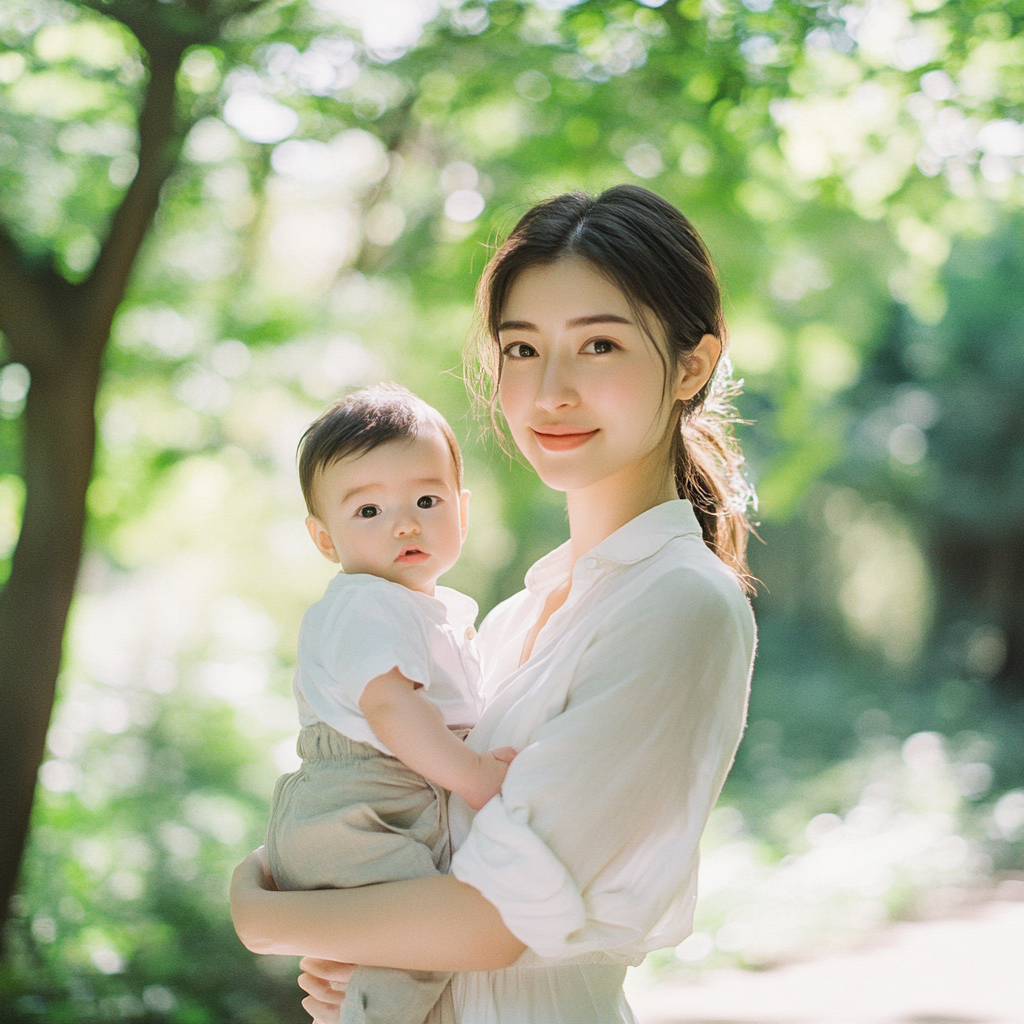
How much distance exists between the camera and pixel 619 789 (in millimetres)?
1241

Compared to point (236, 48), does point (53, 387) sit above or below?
below

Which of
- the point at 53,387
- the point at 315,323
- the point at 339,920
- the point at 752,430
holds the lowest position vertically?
the point at 339,920

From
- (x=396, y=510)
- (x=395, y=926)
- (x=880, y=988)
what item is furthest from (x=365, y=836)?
(x=880, y=988)

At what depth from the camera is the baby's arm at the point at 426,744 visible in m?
1.37

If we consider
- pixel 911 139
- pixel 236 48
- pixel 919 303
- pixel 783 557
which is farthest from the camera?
pixel 783 557

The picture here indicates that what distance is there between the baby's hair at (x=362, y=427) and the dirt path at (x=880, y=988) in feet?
10.8

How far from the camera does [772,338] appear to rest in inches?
230

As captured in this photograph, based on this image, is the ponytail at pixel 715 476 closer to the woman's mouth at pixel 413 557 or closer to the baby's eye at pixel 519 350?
the baby's eye at pixel 519 350

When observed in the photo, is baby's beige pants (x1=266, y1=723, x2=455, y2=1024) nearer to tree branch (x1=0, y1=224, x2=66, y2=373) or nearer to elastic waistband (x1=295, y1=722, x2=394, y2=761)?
elastic waistband (x1=295, y1=722, x2=394, y2=761)

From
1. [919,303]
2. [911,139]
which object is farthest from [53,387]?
[919,303]

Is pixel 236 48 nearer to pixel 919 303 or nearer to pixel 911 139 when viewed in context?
pixel 911 139

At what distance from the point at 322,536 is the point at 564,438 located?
43cm

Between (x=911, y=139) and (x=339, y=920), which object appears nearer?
(x=339, y=920)

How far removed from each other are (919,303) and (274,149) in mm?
3794
